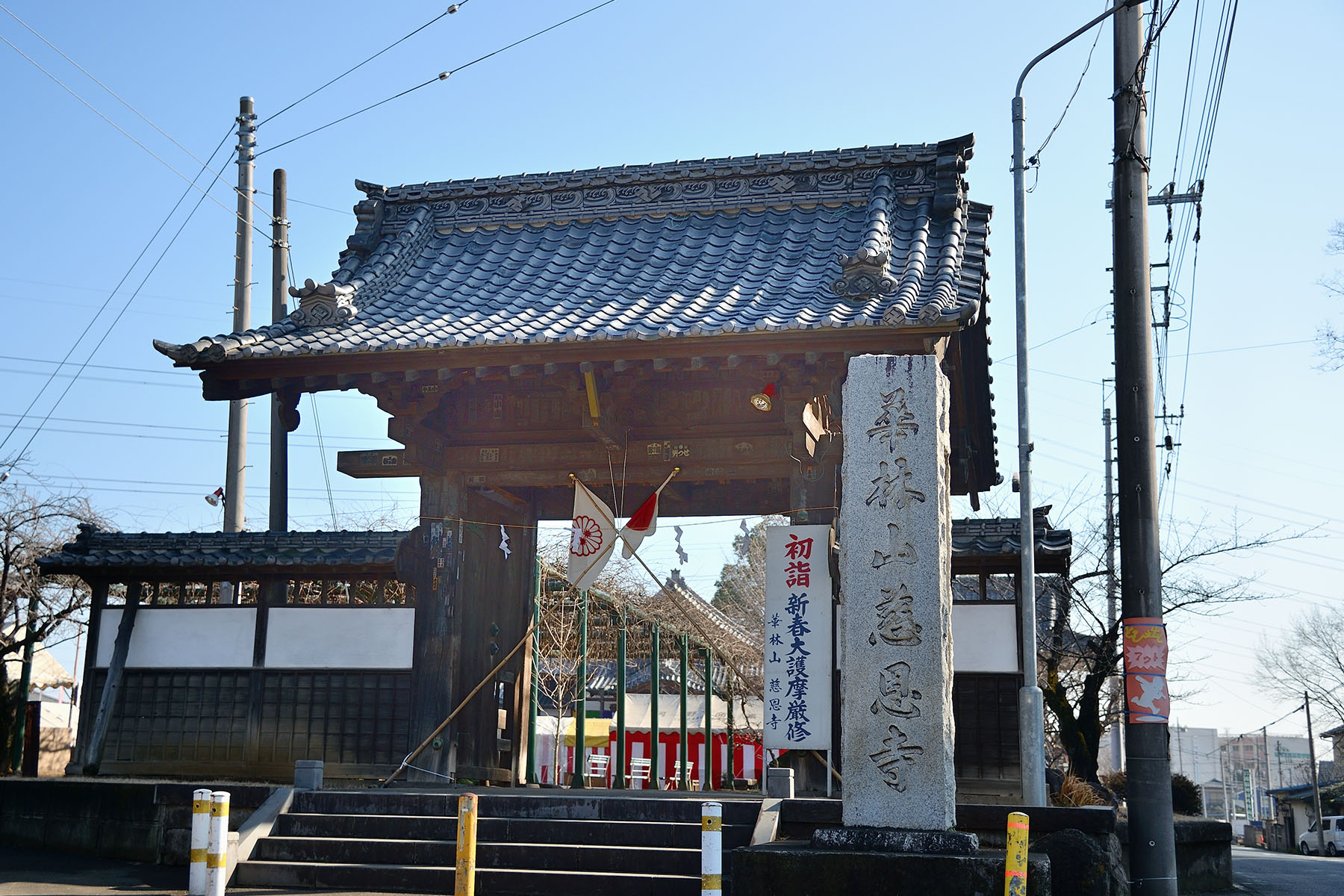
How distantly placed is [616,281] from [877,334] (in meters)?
3.76

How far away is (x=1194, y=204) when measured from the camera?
15.9m

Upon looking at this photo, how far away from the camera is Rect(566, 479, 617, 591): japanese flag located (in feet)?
40.9

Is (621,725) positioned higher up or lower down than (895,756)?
lower down

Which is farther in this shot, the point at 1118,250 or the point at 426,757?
the point at 426,757

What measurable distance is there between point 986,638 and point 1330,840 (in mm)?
40382

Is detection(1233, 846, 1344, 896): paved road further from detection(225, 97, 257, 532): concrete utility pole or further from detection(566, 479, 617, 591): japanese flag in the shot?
detection(225, 97, 257, 532): concrete utility pole

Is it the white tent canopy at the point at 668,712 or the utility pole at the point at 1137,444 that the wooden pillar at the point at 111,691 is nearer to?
the utility pole at the point at 1137,444

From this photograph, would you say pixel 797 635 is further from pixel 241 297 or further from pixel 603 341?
pixel 241 297

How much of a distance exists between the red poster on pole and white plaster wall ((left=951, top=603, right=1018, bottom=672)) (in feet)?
12.5

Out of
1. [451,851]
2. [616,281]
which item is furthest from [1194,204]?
[451,851]

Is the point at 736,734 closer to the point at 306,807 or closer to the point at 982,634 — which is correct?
the point at 982,634

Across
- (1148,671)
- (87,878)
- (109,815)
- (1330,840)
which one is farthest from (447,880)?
(1330,840)

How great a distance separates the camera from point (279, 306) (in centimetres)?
1912

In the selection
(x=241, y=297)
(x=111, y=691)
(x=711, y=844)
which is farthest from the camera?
(x=241, y=297)
